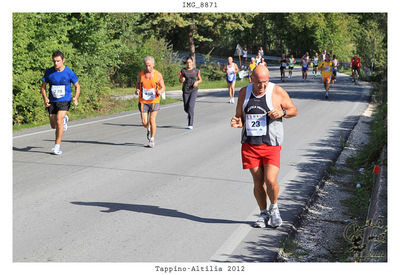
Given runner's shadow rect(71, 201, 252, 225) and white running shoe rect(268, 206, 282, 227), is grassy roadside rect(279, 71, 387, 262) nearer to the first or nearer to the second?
white running shoe rect(268, 206, 282, 227)

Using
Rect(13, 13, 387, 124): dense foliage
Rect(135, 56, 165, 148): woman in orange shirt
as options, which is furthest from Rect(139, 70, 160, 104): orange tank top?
Rect(13, 13, 387, 124): dense foliage

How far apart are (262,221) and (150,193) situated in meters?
2.08

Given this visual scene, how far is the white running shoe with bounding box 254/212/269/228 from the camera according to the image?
641 cm

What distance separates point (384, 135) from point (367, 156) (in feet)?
2.19

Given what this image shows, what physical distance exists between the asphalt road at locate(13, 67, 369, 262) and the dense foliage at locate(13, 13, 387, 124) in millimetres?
2394

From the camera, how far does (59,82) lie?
35.0 feet

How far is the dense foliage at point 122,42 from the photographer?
15172mm

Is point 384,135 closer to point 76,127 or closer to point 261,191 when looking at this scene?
point 261,191

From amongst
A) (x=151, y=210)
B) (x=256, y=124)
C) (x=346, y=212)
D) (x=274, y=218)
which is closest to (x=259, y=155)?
(x=256, y=124)

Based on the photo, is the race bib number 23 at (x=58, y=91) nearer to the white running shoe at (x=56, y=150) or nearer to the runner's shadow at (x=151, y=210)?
the white running shoe at (x=56, y=150)

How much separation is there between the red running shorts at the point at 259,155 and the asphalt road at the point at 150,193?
805 mm

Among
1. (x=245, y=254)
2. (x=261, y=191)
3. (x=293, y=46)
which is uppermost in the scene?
(x=293, y=46)

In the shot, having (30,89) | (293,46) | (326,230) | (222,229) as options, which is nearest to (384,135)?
(326,230)

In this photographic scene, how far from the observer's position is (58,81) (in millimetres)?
10648
